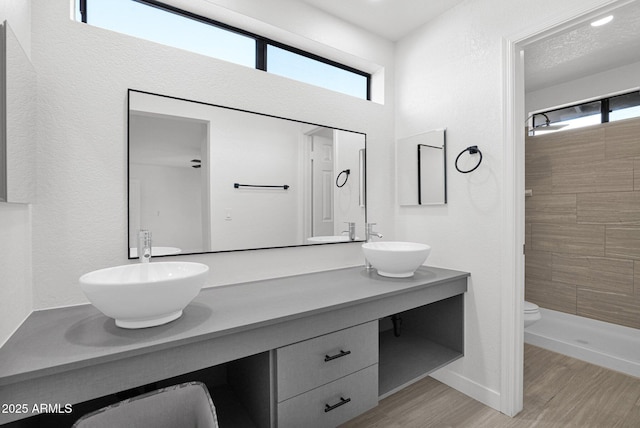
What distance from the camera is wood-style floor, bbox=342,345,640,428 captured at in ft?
5.66

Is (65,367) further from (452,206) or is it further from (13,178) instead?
(452,206)

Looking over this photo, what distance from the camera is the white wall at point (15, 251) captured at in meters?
→ 0.97

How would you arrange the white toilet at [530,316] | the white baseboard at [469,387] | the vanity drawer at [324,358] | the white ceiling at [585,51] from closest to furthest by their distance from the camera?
the vanity drawer at [324,358] → the white baseboard at [469,387] → the white ceiling at [585,51] → the white toilet at [530,316]

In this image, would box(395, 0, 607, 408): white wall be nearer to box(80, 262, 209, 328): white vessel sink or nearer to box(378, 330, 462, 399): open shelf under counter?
box(378, 330, 462, 399): open shelf under counter

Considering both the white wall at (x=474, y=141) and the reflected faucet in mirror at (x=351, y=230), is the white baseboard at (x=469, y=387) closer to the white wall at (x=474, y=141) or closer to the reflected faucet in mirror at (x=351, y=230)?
the white wall at (x=474, y=141)

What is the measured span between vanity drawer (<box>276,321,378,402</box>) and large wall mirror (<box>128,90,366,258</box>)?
2.37 ft

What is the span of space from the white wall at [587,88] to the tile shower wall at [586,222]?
0.42 metres

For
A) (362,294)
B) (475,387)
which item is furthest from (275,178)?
(475,387)

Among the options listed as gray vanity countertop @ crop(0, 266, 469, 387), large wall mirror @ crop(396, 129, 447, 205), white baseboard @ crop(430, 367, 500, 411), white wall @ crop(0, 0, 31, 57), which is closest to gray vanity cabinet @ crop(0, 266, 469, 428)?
gray vanity countertop @ crop(0, 266, 469, 387)

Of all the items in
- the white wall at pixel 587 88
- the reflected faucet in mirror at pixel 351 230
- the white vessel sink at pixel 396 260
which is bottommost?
the white vessel sink at pixel 396 260

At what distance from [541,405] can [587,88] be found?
122 inches

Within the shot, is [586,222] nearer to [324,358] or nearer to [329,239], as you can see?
[329,239]

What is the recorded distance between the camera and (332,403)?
1.32m

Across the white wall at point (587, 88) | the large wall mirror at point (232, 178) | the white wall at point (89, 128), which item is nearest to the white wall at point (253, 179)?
the large wall mirror at point (232, 178)
